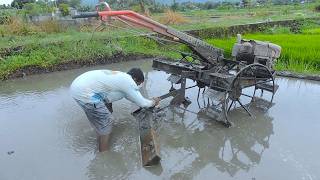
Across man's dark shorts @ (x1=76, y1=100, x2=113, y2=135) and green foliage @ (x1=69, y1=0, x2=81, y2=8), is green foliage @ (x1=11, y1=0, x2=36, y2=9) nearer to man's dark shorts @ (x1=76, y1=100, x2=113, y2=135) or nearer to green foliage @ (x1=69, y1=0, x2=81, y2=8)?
green foliage @ (x1=69, y1=0, x2=81, y2=8)

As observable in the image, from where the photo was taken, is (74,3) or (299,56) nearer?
(299,56)

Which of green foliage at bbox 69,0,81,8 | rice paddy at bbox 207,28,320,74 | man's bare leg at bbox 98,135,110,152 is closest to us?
man's bare leg at bbox 98,135,110,152

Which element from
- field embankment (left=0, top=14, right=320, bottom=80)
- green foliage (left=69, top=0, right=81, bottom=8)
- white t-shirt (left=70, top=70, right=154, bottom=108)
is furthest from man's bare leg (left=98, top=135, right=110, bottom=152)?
green foliage (left=69, top=0, right=81, bottom=8)

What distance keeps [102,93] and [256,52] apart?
9.15ft

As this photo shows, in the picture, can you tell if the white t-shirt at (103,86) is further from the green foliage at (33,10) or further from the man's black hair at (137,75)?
the green foliage at (33,10)

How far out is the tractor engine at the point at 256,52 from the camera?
6.52 metres

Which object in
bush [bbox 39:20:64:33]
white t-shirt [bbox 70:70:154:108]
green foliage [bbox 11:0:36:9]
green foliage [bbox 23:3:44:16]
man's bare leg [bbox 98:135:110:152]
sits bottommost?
man's bare leg [bbox 98:135:110:152]

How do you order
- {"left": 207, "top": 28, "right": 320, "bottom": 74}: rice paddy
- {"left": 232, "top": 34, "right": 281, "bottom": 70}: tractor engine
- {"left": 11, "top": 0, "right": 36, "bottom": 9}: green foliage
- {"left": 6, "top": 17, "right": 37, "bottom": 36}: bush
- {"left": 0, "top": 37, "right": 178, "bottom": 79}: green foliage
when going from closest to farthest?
1. {"left": 232, "top": 34, "right": 281, "bottom": 70}: tractor engine
2. {"left": 0, "top": 37, "right": 178, "bottom": 79}: green foliage
3. {"left": 207, "top": 28, "right": 320, "bottom": 74}: rice paddy
4. {"left": 6, "top": 17, "right": 37, "bottom": 36}: bush
5. {"left": 11, "top": 0, "right": 36, "bottom": 9}: green foliage

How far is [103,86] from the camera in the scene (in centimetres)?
519

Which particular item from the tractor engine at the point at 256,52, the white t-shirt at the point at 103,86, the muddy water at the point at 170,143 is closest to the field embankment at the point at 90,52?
the muddy water at the point at 170,143

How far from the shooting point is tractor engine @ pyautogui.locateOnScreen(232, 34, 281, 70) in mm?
6516

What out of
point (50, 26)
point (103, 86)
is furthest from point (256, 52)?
point (50, 26)

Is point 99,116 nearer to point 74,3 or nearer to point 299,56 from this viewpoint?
point 299,56

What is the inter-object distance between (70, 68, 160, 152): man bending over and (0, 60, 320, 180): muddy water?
0.37 m
